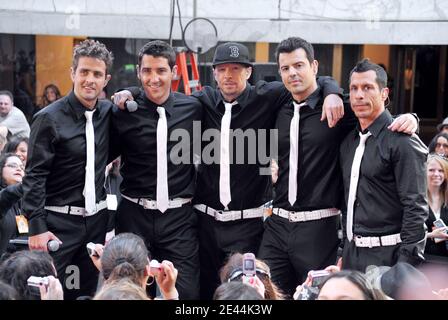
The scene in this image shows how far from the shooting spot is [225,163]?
5.31 m

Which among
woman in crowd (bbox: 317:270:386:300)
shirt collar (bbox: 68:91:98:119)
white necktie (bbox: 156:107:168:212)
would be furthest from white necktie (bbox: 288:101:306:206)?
woman in crowd (bbox: 317:270:386:300)

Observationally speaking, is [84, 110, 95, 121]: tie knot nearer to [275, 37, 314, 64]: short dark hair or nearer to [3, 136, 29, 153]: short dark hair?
[275, 37, 314, 64]: short dark hair

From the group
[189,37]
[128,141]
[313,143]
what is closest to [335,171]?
[313,143]

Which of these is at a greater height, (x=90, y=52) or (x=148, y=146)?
(x=90, y=52)

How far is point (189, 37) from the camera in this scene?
9.30 meters

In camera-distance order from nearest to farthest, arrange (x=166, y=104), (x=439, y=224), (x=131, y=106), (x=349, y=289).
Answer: (x=349, y=289) → (x=131, y=106) → (x=166, y=104) → (x=439, y=224)

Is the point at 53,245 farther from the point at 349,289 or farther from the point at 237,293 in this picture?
the point at 349,289

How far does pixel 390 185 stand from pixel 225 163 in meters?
1.12

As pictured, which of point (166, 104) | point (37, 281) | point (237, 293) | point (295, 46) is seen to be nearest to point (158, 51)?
point (166, 104)

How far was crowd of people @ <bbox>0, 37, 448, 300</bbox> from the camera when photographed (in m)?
4.81

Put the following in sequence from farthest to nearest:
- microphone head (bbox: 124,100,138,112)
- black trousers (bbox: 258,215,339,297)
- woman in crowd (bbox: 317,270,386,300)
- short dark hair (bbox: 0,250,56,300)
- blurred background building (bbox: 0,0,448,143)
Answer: blurred background building (bbox: 0,0,448,143), microphone head (bbox: 124,100,138,112), black trousers (bbox: 258,215,339,297), short dark hair (bbox: 0,250,56,300), woman in crowd (bbox: 317,270,386,300)
